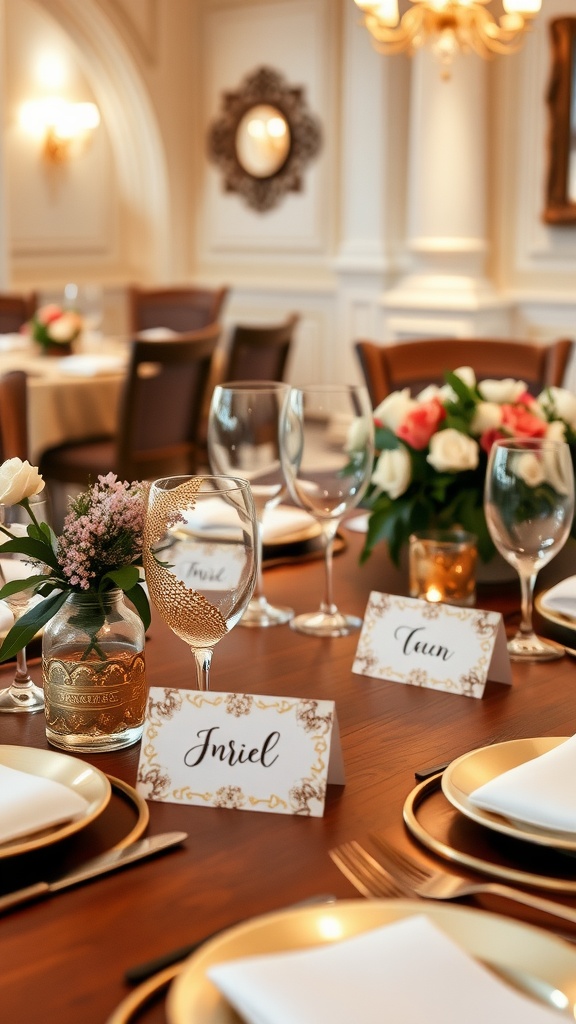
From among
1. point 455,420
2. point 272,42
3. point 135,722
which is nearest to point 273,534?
point 455,420

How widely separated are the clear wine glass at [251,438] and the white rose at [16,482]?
339mm

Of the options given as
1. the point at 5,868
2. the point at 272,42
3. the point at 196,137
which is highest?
the point at 272,42

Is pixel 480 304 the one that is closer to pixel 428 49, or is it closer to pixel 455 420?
pixel 428 49

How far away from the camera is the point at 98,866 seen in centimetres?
74

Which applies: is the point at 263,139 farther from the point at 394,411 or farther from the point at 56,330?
the point at 394,411

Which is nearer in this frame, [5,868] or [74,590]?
[5,868]

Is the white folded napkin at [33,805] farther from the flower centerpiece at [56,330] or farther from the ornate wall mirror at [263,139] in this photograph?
the ornate wall mirror at [263,139]

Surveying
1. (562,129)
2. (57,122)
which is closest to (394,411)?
(562,129)

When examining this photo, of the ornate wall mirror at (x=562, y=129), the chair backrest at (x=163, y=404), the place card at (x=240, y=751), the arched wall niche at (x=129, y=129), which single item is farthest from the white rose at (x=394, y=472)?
the arched wall niche at (x=129, y=129)

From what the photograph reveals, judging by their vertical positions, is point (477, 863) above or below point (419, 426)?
below

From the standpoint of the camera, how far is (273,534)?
1610 millimetres

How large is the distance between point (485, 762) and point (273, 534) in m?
0.78

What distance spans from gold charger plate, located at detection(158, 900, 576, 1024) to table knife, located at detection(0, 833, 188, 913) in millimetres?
146

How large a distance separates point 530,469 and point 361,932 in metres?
0.58
